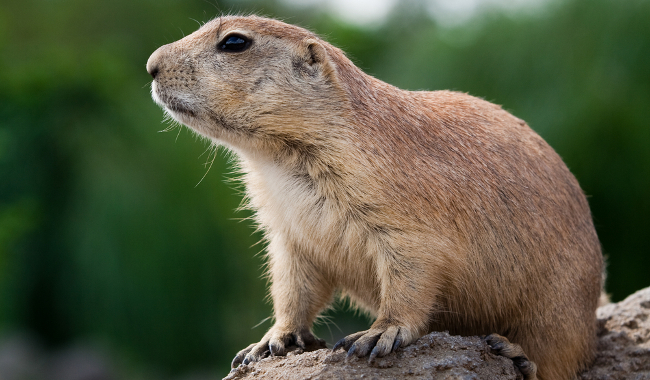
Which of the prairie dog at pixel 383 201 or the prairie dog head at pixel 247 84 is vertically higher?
the prairie dog head at pixel 247 84

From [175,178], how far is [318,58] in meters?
8.08

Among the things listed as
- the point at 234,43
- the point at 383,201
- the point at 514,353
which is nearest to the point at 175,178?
the point at 234,43

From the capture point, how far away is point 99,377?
11664 millimetres

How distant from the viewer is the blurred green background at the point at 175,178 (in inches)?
358

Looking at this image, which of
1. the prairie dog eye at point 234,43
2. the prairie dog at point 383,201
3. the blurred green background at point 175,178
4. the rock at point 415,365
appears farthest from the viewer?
the blurred green background at point 175,178

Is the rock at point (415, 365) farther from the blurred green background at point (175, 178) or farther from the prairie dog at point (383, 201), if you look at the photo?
the blurred green background at point (175, 178)

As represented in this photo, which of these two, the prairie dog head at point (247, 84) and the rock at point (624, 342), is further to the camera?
the rock at point (624, 342)

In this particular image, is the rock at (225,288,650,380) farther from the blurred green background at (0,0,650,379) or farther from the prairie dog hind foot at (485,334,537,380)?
the blurred green background at (0,0,650,379)

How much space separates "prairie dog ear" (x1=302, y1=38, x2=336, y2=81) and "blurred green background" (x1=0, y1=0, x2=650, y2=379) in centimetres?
576

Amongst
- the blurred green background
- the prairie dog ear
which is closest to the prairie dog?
the prairie dog ear

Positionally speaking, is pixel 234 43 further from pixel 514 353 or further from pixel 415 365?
pixel 514 353

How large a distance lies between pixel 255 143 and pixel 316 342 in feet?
4.20

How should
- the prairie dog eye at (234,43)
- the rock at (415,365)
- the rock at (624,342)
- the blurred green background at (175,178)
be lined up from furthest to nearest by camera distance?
the blurred green background at (175,178) → the rock at (624,342) → the prairie dog eye at (234,43) → the rock at (415,365)

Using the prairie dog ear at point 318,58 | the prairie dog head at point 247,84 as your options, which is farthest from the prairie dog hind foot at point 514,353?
the prairie dog ear at point 318,58
